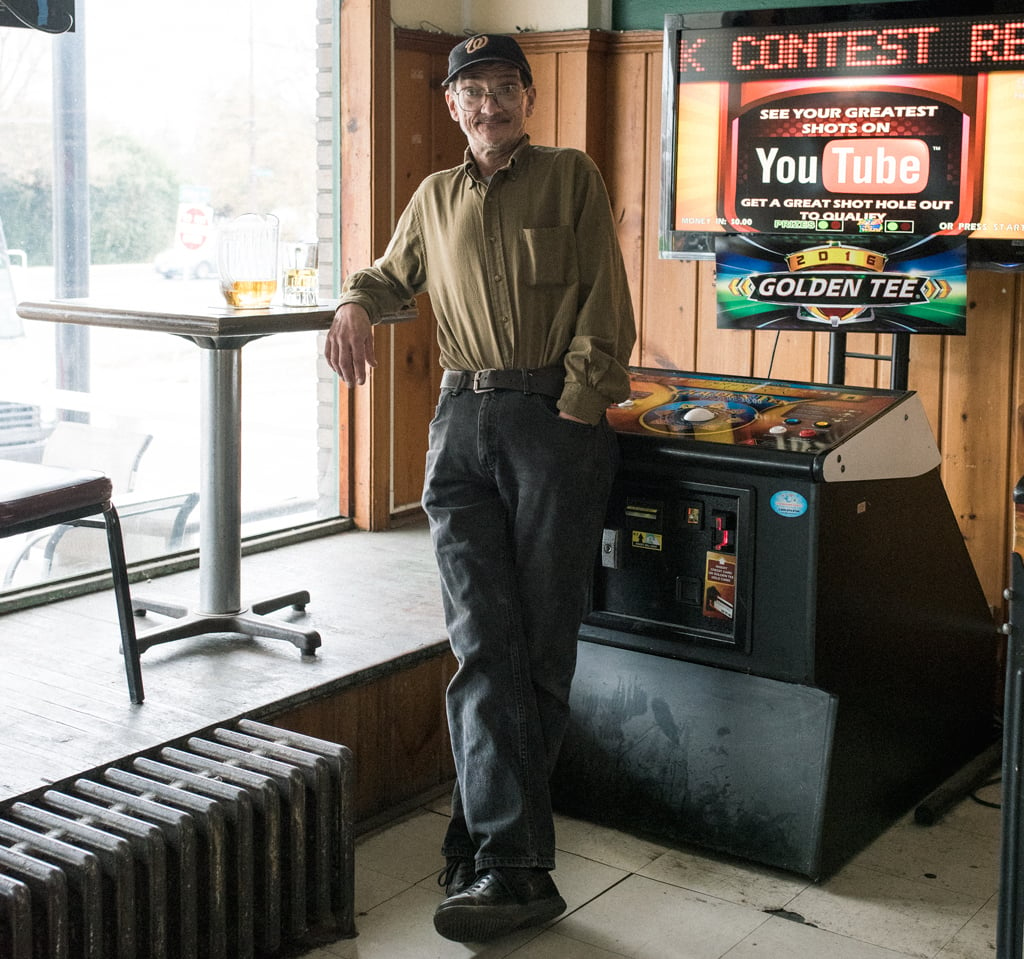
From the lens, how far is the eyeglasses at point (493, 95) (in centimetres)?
253

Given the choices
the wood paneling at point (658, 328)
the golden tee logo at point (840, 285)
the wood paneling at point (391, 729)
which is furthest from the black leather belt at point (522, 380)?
the wood paneling at point (658, 328)

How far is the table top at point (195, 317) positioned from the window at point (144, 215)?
0.32 meters

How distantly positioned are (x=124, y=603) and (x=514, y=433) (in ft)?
2.86

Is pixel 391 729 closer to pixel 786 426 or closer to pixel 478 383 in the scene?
pixel 478 383

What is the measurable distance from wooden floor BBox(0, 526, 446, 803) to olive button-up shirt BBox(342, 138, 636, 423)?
85 cm

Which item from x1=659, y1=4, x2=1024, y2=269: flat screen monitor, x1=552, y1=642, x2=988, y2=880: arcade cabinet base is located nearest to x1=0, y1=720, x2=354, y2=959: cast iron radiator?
x1=552, y1=642, x2=988, y2=880: arcade cabinet base

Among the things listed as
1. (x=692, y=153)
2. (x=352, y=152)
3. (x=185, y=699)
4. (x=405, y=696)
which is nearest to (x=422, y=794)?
(x=405, y=696)

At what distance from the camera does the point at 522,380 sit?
254 cm

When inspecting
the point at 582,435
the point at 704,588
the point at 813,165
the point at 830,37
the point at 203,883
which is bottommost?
the point at 203,883

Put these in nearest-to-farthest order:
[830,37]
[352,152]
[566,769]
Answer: [566,769], [830,37], [352,152]

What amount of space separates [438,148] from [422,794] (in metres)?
2.20

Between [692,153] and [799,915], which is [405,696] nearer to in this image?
[799,915]

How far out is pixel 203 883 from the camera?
2.36 m

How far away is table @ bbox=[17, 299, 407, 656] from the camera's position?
9.27 feet
